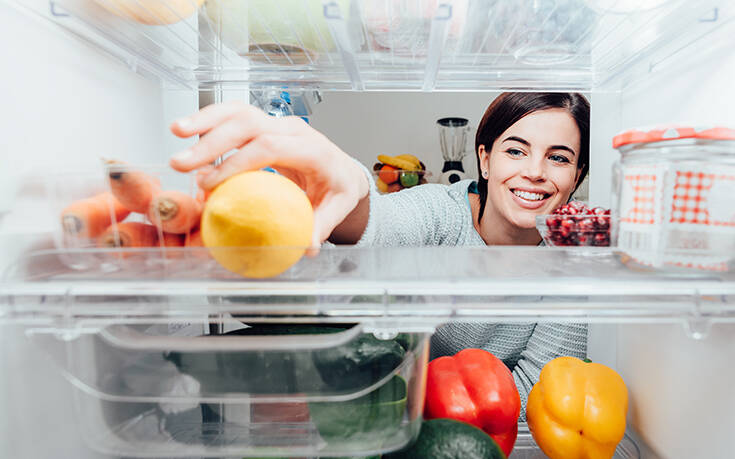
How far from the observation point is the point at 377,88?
0.78 meters

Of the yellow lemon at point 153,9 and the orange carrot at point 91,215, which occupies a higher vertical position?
the yellow lemon at point 153,9

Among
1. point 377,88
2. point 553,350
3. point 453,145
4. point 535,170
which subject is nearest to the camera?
point 377,88

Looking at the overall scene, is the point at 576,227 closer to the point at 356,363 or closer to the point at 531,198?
the point at 356,363

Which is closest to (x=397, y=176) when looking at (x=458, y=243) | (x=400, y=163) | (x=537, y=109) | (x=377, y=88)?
(x=400, y=163)

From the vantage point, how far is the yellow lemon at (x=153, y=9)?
55cm

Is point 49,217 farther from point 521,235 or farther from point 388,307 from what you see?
point 521,235

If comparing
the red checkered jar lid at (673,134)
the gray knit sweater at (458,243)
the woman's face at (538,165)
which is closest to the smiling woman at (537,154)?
the woman's face at (538,165)

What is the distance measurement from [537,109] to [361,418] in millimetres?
→ 872

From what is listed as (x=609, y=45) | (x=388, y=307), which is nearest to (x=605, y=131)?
(x=609, y=45)

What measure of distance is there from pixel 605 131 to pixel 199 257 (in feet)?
2.31

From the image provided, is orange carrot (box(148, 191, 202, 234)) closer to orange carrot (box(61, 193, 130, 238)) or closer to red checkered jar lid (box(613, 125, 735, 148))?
orange carrot (box(61, 193, 130, 238))

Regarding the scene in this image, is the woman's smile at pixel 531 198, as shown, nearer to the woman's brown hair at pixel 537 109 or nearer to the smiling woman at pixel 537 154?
the smiling woman at pixel 537 154

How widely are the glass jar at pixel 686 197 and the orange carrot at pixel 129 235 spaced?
49 centimetres

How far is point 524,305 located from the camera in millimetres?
410
